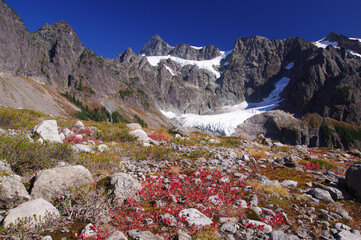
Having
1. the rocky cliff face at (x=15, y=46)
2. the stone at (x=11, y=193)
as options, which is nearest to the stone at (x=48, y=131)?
the stone at (x=11, y=193)

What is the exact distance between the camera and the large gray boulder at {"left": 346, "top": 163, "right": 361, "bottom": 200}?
6.29m

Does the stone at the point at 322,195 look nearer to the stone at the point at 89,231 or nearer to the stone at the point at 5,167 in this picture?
the stone at the point at 89,231

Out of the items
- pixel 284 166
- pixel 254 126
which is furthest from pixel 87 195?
pixel 254 126

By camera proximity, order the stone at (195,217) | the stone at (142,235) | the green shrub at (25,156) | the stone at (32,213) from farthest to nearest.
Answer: the green shrub at (25,156) → the stone at (195,217) → the stone at (142,235) → the stone at (32,213)

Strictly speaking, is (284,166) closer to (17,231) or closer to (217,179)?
(217,179)

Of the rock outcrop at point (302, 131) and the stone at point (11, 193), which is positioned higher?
the stone at point (11, 193)

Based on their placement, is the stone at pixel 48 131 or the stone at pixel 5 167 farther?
the stone at pixel 48 131

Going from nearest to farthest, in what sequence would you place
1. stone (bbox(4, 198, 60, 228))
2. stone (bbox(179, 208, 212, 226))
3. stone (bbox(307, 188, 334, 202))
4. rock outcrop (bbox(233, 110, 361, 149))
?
1. stone (bbox(4, 198, 60, 228))
2. stone (bbox(179, 208, 212, 226))
3. stone (bbox(307, 188, 334, 202))
4. rock outcrop (bbox(233, 110, 361, 149))

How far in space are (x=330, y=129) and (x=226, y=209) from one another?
656ft

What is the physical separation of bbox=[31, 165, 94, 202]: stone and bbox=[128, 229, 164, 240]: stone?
1940mm

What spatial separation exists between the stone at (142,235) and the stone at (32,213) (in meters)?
1.56

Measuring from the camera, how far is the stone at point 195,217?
13.8ft

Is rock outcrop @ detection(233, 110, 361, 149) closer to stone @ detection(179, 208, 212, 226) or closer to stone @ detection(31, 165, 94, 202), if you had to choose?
stone @ detection(179, 208, 212, 226)

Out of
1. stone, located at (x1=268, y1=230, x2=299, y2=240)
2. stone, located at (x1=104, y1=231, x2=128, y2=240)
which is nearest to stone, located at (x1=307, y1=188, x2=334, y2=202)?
stone, located at (x1=268, y1=230, x2=299, y2=240)
